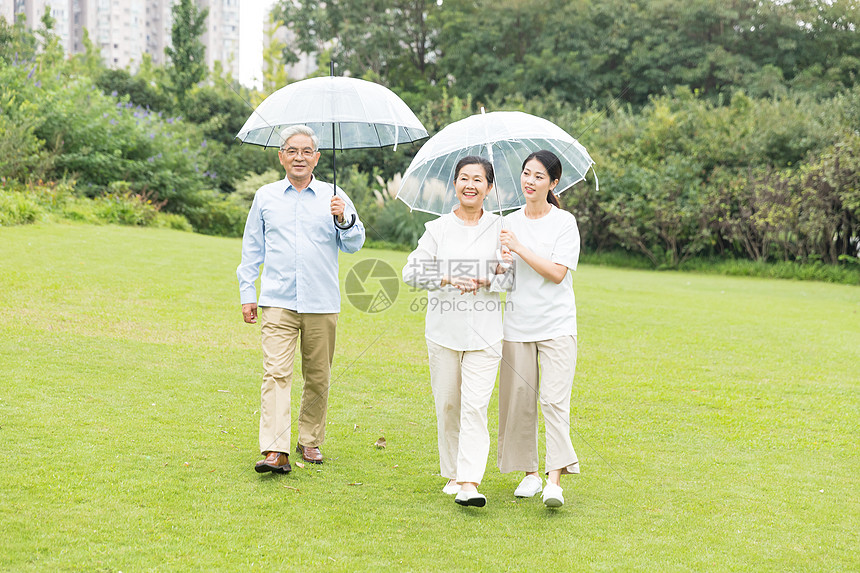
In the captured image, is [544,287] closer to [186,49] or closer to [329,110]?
[329,110]

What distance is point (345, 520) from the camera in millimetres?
3936

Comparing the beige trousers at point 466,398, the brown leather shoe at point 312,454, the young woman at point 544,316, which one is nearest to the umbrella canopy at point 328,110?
the young woman at point 544,316

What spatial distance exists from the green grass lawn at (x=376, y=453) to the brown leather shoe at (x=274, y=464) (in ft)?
0.18

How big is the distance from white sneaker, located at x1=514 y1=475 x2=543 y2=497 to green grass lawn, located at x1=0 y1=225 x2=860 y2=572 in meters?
0.18

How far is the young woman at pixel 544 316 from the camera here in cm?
422

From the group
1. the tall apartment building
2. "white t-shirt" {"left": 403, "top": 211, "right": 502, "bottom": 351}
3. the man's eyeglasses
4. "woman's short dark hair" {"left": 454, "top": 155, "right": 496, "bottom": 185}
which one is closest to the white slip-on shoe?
"white t-shirt" {"left": 403, "top": 211, "right": 502, "bottom": 351}

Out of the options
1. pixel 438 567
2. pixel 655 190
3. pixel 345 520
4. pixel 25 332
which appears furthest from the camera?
pixel 655 190

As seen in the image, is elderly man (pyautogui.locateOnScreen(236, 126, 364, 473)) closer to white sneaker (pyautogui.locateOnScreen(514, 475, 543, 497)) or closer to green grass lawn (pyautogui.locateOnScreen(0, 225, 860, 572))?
green grass lawn (pyautogui.locateOnScreen(0, 225, 860, 572))

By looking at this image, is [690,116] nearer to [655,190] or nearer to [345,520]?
[655,190]

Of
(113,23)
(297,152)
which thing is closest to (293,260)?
(297,152)

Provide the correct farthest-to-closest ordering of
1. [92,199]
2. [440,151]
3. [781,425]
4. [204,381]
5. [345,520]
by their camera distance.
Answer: [92,199] < [204,381] < [781,425] < [440,151] < [345,520]

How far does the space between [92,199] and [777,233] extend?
14965 millimetres

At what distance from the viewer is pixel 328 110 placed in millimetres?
4871

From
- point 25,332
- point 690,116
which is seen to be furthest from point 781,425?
point 690,116
